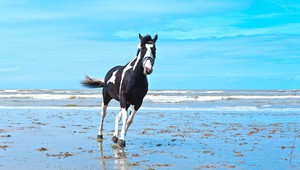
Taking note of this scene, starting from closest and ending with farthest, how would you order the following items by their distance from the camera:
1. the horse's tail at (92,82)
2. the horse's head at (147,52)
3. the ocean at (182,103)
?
the horse's head at (147,52) < the horse's tail at (92,82) < the ocean at (182,103)

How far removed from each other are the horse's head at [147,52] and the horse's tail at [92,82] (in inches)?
146

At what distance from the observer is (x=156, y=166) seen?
727 cm

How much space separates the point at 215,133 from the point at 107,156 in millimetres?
5104

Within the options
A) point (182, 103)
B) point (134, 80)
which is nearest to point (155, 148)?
point (134, 80)

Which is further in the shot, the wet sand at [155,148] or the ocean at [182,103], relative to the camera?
the ocean at [182,103]

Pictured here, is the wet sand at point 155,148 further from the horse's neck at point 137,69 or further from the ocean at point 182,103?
the ocean at point 182,103

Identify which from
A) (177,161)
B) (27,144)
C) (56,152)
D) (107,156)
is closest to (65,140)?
(27,144)

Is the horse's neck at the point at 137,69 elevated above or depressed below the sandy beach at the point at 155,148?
above

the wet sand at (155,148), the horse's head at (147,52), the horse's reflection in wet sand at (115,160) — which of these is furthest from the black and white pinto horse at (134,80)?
the wet sand at (155,148)

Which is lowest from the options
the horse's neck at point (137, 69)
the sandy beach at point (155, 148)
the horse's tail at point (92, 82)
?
the sandy beach at point (155, 148)

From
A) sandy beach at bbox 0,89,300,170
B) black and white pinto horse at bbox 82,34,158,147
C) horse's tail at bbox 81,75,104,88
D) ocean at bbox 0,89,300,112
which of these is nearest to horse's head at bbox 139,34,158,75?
black and white pinto horse at bbox 82,34,158,147

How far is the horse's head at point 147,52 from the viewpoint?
366 inches

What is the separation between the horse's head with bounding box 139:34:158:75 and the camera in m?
9.29

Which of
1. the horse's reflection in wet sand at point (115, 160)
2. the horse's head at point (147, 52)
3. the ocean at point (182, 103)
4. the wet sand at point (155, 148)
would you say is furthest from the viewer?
the ocean at point (182, 103)
